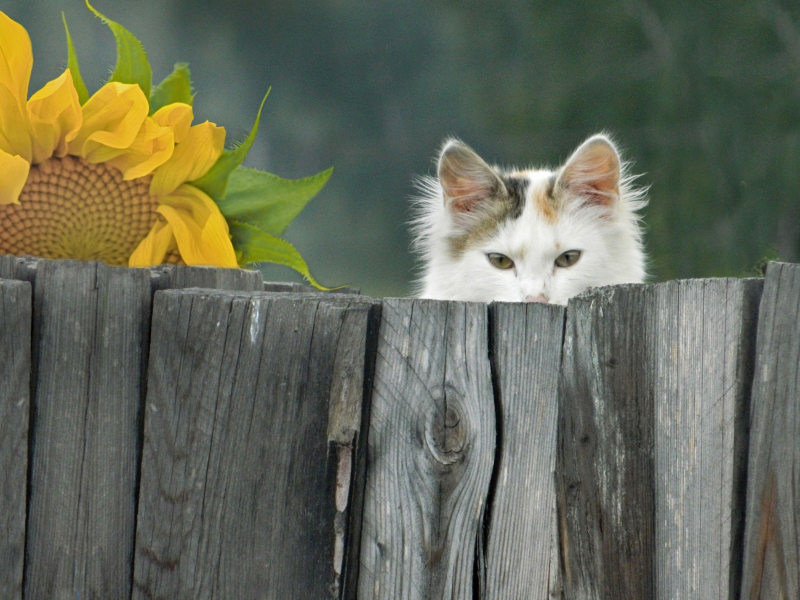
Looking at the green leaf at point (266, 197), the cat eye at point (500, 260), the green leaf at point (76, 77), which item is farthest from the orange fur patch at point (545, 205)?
the green leaf at point (76, 77)

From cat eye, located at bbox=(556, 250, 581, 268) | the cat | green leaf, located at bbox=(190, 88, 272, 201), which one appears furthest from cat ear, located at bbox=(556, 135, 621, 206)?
green leaf, located at bbox=(190, 88, 272, 201)

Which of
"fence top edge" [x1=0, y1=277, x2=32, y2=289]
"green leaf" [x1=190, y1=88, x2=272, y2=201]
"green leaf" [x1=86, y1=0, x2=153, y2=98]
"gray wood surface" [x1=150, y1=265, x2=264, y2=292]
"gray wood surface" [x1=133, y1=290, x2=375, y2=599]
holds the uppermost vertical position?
"green leaf" [x1=86, y1=0, x2=153, y2=98]

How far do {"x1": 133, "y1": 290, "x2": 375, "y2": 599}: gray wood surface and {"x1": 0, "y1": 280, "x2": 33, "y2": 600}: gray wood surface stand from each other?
173mm

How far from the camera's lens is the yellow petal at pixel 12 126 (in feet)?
4.20

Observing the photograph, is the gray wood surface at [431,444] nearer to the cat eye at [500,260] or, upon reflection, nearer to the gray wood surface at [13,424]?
the gray wood surface at [13,424]

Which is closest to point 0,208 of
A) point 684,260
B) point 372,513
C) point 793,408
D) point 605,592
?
point 372,513

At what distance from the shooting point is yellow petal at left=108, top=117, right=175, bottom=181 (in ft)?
4.48

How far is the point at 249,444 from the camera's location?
111 centimetres

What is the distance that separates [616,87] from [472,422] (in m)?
6.41

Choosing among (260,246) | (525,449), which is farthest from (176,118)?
(525,449)

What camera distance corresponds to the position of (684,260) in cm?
653

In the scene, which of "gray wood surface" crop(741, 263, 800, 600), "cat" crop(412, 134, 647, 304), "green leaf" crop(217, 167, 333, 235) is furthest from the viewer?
"cat" crop(412, 134, 647, 304)

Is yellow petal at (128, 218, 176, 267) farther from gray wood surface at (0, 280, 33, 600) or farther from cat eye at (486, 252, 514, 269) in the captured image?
cat eye at (486, 252, 514, 269)

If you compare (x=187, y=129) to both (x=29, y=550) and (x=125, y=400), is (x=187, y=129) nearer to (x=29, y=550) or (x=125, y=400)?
(x=125, y=400)
